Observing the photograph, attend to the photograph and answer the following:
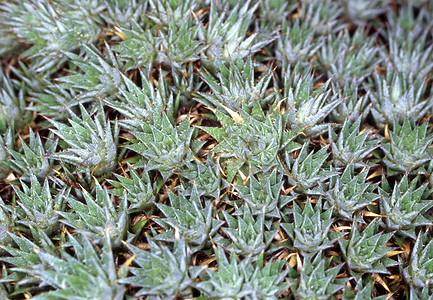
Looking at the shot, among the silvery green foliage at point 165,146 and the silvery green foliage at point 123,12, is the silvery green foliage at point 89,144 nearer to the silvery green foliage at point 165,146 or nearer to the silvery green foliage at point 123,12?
the silvery green foliage at point 165,146

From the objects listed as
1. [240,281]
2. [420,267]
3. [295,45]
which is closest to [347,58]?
[295,45]

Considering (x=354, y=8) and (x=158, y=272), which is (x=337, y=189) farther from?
(x=354, y=8)

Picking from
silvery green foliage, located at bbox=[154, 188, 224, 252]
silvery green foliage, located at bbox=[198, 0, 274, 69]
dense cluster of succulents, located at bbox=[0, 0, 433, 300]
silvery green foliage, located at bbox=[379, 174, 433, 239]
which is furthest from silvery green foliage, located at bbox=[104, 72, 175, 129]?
silvery green foliage, located at bbox=[379, 174, 433, 239]

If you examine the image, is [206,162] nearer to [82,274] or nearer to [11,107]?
[82,274]

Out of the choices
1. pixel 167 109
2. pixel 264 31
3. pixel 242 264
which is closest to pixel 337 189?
pixel 242 264

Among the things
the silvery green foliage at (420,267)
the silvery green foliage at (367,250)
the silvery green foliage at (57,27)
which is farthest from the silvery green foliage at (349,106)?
the silvery green foliage at (57,27)

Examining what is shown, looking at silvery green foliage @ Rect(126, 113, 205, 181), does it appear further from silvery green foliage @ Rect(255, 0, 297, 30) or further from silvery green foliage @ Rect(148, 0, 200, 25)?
silvery green foliage @ Rect(255, 0, 297, 30)
